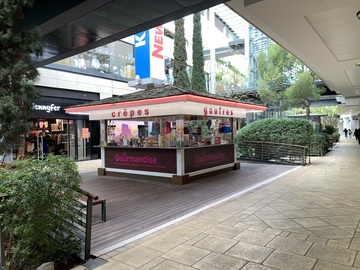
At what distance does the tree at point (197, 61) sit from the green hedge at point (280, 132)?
5851mm

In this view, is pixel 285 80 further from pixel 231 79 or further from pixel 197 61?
pixel 197 61

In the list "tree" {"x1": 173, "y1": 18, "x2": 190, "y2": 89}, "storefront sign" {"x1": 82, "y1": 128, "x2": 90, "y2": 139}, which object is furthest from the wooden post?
"tree" {"x1": 173, "y1": 18, "x2": 190, "y2": 89}

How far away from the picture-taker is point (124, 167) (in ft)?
32.6

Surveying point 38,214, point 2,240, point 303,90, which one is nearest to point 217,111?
point 38,214

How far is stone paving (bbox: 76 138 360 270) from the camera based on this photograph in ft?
10.8

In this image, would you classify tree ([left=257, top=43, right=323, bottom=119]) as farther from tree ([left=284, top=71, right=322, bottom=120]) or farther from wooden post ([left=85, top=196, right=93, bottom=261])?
wooden post ([left=85, top=196, right=93, bottom=261])

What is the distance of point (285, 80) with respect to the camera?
59.5 feet

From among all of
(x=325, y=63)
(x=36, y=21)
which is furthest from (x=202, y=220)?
(x=325, y=63)

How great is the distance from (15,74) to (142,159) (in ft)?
19.9

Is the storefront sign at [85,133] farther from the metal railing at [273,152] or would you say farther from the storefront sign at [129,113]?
the metal railing at [273,152]

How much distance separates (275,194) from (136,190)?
3.51m

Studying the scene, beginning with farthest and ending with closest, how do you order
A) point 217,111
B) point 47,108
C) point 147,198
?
point 47,108 < point 217,111 < point 147,198

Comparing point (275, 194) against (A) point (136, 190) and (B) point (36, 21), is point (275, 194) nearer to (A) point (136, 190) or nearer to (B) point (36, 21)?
(A) point (136, 190)

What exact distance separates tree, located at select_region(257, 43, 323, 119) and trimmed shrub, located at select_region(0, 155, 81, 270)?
1507cm
